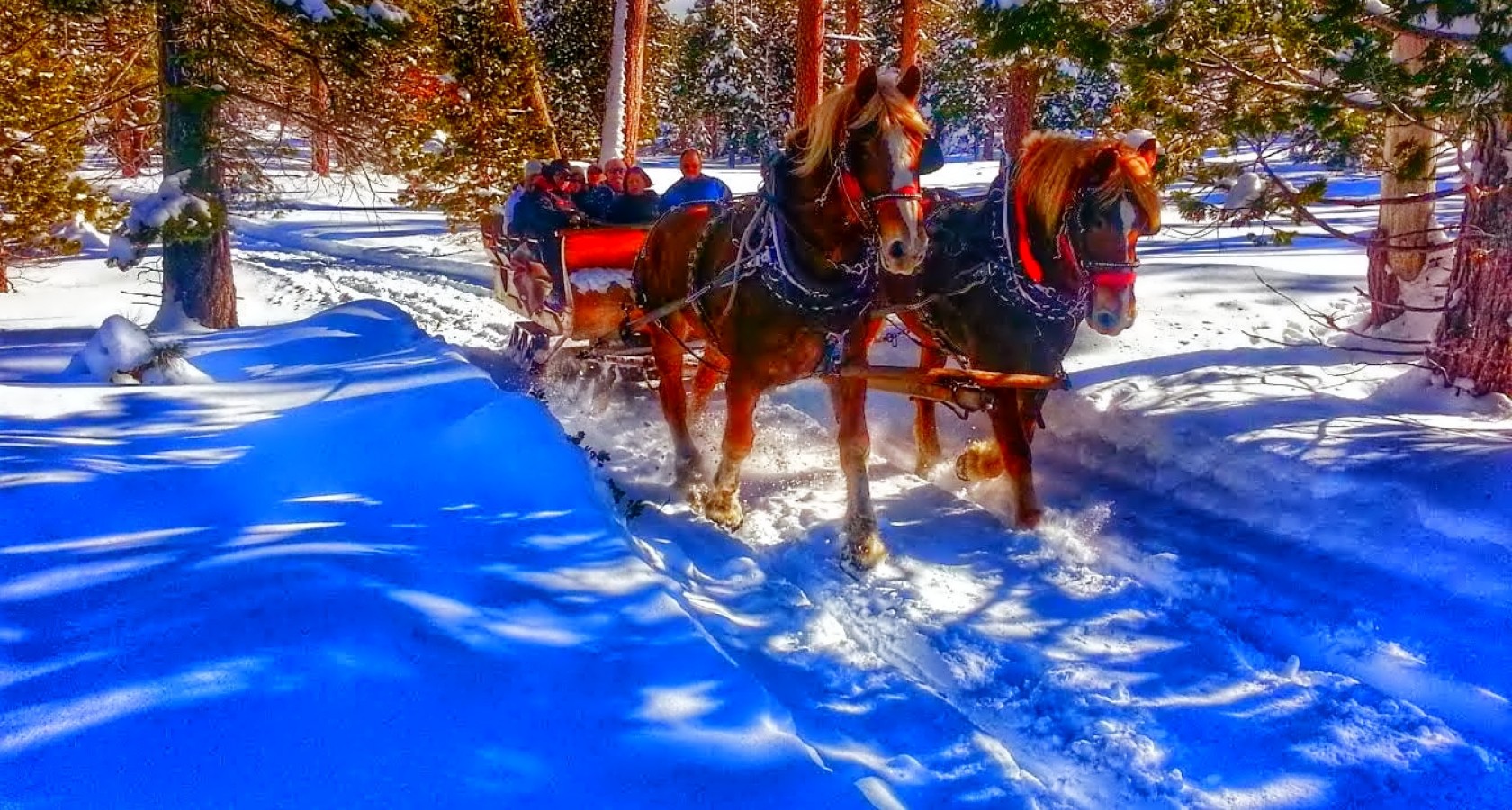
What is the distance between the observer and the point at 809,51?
13.0 meters

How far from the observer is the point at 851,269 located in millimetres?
4719

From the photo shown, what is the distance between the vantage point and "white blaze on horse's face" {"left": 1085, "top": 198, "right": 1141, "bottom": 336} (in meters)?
4.77

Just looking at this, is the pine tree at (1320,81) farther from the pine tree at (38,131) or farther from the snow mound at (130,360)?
the pine tree at (38,131)

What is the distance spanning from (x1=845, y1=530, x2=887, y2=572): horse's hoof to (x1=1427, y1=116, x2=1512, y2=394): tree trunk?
13.2ft

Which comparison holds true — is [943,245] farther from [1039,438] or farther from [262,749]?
[262,749]

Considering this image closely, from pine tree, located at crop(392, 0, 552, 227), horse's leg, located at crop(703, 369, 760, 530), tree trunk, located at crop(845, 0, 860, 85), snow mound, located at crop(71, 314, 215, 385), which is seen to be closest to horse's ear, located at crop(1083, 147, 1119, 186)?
horse's leg, located at crop(703, 369, 760, 530)

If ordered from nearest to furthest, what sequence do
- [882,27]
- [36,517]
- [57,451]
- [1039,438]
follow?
[36,517] → [57,451] → [1039,438] → [882,27]

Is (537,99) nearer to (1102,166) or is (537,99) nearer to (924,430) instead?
(924,430)

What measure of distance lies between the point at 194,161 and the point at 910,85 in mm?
8308

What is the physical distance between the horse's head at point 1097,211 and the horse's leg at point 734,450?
194cm

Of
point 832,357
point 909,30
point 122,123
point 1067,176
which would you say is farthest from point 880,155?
point 909,30

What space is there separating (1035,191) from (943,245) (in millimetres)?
730

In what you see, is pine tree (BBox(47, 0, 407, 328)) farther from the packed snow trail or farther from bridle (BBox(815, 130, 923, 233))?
bridle (BBox(815, 130, 923, 233))

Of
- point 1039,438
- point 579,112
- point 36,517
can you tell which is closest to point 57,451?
point 36,517
